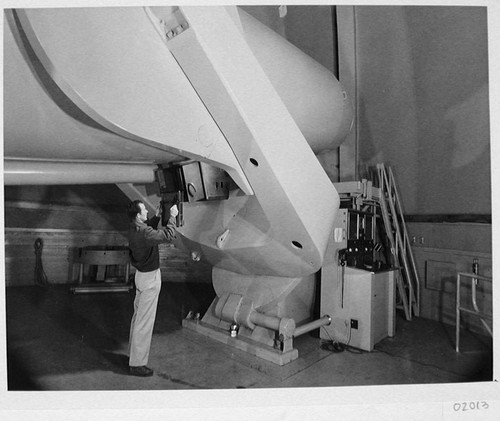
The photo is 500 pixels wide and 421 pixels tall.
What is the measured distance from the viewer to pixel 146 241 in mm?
1774

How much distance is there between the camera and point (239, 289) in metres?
2.50

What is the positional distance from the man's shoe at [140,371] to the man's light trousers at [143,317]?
0.02m

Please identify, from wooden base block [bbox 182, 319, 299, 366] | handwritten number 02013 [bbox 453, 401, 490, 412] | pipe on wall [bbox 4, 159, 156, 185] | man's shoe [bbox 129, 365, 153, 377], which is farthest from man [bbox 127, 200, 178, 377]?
handwritten number 02013 [bbox 453, 401, 490, 412]

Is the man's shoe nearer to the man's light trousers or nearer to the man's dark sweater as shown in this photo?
the man's light trousers

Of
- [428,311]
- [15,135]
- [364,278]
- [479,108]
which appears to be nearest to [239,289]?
[364,278]

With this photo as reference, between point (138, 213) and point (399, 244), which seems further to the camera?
point (399, 244)

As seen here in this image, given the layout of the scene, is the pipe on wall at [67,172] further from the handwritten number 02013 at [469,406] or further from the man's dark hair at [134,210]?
the handwritten number 02013 at [469,406]

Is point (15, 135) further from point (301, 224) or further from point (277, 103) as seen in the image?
point (301, 224)

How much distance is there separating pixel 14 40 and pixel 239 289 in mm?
1889

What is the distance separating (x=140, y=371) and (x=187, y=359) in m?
0.36

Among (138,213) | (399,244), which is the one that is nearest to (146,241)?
(138,213)

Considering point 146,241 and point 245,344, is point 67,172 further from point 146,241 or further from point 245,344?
point 245,344

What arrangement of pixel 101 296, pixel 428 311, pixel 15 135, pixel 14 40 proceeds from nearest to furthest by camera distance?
pixel 14 40
pixel 15 135
pixel 428 311
pixel 101 296

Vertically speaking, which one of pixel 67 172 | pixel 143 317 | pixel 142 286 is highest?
pixel 67 172
